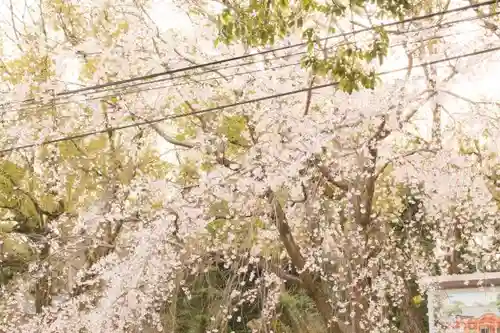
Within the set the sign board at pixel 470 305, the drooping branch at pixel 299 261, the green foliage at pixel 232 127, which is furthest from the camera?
the green foliage at pixel 232 127

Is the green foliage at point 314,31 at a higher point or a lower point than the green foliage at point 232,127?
lower

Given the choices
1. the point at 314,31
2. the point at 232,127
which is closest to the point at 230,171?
the point at 232,127

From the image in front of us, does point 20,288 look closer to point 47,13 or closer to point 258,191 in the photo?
point 47,13

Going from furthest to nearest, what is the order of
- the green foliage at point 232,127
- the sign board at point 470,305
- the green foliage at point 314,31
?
1. the green foliage at point 232,127
2. the sign board at point 470,305
3. the green foliage at point 314,31

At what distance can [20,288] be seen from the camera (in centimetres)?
1212

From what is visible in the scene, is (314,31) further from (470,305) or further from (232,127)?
(232,127)

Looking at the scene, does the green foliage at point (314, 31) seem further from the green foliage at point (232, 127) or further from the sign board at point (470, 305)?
the green foliage at point (232, 127)

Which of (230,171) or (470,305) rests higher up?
(230,171)

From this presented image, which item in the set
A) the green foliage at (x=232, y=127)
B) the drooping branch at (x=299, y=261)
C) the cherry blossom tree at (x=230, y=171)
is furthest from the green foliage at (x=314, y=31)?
the green foliage at (x=232, y=127)

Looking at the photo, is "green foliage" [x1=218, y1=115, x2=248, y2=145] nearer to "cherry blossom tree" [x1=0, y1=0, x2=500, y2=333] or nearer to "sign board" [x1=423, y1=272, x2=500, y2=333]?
"cherry blossom tree" [x1=0, y1=0, x2=500, y2=333]

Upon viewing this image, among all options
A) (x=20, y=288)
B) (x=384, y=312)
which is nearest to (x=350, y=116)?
(x=384, y=312)

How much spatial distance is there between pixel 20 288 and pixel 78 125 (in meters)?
3.15

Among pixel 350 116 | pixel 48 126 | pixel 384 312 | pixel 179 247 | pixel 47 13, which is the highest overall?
pixel 47 13

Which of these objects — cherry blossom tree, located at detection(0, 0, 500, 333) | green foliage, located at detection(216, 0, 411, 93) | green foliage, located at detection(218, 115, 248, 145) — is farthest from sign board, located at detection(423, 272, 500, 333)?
green foliage, located at detection(218, 115, 248, 145)
